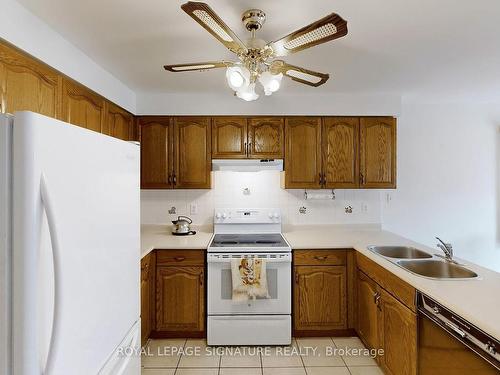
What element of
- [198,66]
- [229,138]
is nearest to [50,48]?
[198,66]

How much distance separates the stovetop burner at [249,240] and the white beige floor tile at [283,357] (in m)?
0.82

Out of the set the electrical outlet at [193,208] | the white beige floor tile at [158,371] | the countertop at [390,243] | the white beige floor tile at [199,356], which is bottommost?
the white beige floor tile at [158,371]

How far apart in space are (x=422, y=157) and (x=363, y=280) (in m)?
1.69

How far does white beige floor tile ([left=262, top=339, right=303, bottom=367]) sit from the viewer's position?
221cm

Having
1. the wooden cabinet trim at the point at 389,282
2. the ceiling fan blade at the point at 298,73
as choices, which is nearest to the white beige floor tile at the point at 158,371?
the wooden cabinet trim at the point at 389,282

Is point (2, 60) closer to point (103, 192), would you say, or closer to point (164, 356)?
point (103, 192)

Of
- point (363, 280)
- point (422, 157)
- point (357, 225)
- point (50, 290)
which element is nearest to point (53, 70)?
point (50, 290)

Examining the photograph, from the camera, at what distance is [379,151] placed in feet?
9.58

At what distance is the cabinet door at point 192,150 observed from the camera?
288cm

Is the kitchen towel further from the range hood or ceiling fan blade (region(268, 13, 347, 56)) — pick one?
ceiling fan blade (region(268, 13, 347, 56))

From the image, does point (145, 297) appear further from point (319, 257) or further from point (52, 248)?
point (52, 248)

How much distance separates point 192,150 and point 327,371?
7.07 feet

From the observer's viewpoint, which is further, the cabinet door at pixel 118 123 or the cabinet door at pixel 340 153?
the cabinet door at pixel 340 153

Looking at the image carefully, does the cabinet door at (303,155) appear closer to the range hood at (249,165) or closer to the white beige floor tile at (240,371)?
the range hood at (249,165)
